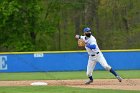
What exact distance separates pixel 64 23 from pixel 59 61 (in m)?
25.4

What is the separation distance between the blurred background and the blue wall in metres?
13.6

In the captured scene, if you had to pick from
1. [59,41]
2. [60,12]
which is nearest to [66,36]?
[59,41]

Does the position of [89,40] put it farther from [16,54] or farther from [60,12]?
[60,12]

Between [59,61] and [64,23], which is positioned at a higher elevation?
[64,23]

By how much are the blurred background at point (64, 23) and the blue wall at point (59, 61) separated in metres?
13.6

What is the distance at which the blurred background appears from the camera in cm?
4112

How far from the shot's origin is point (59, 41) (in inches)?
2023

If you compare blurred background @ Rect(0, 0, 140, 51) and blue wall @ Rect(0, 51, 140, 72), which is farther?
blurred background @ Rect(0, 0, 140, 51)

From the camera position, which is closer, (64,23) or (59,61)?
(59,61)

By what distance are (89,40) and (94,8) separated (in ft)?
105

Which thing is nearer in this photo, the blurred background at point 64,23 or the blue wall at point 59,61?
the blue wall at point 59,61

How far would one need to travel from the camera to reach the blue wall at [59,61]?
86.8 ft

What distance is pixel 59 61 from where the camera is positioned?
26688mm

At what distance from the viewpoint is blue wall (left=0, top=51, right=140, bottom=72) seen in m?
26.5
